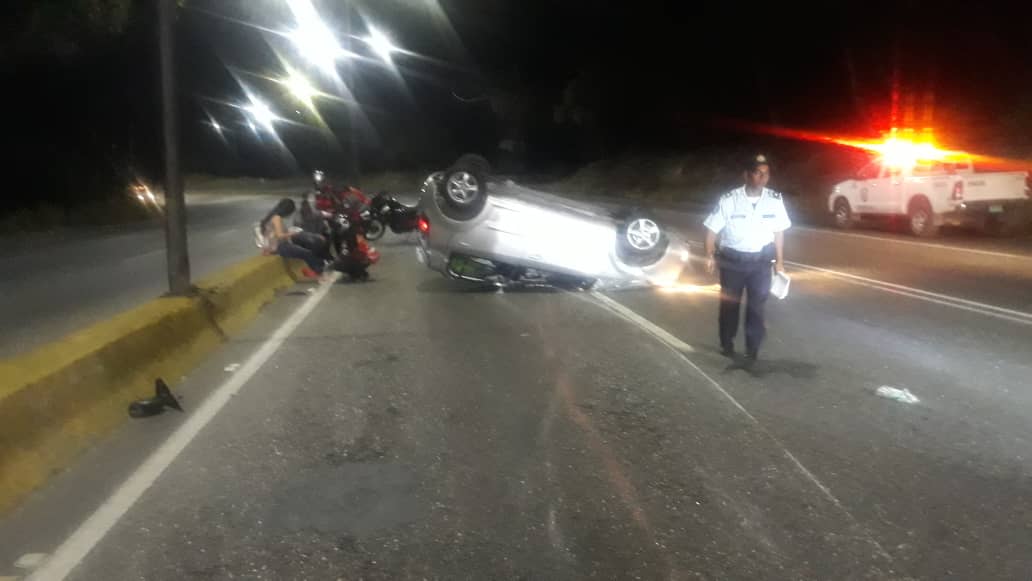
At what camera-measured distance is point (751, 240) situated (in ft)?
30.1

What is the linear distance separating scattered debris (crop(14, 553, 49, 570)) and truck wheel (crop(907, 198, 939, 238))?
75.6 ft

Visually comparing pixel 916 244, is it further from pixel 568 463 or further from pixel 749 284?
pixel 568 463

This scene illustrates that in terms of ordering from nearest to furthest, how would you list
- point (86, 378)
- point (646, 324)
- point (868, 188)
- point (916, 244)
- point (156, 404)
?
point (86, 378), point (156, 404), point (646, 324), point (916, 244), point (868, 188)

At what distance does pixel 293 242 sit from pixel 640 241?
5184 millimetres

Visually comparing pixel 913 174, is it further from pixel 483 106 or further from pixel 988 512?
pixel 483 106

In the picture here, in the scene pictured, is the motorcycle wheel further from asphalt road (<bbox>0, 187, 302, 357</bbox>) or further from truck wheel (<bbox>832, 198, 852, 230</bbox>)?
truck wheel (<bbox>832, 198, 852, 230</bbox>)

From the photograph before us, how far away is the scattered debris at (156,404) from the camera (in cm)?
762

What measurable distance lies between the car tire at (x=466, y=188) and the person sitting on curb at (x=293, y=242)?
3.02 metres

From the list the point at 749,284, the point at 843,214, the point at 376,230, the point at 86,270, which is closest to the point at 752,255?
the point at 749,284

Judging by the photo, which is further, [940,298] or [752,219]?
[940,298]

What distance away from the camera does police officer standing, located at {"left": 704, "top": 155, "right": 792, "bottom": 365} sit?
9.18 meters

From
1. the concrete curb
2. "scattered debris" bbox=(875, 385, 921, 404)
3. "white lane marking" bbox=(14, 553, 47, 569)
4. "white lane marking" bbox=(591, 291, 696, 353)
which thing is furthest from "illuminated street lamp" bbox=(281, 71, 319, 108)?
"white lane marking" bbox=(14, 553, 47, 569)

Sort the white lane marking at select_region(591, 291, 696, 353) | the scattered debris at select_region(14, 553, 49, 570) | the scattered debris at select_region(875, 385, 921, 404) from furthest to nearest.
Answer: the white lane marking at select_region(591, 291, 696, 353) → the scattered debris at select_region(875, 385, 921, 404) → the scattered debris at select_region(14, 553, 49, 570)

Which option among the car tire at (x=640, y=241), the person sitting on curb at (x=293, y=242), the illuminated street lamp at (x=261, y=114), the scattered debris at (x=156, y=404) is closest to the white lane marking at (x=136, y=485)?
the scattered debris at (x=156, y=404)
